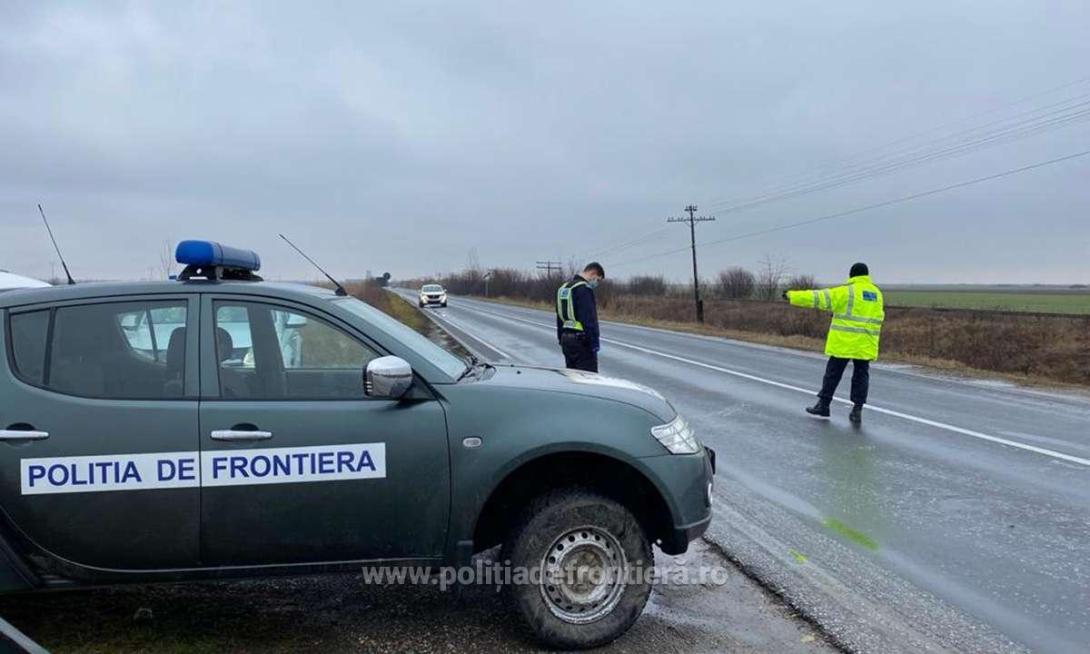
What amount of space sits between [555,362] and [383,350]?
12.1 m

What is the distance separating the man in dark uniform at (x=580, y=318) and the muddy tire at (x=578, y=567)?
5.37 meters

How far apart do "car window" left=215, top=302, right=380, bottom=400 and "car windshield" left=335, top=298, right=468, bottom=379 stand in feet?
0.59

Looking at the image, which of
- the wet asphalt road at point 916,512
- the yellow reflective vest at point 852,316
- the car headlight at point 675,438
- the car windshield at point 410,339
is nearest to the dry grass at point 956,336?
the wet asphalt road at point 916,512

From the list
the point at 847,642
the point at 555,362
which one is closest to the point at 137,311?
the point at 847,642

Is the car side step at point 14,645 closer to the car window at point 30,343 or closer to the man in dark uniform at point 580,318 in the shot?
the car window at point 30,343

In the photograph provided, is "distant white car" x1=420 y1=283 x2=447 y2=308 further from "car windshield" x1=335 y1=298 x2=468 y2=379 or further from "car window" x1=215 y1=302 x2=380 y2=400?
"car window" x1=215 y1=302 x2=380 y2=400

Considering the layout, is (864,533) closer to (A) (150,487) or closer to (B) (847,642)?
(B) (847,642)

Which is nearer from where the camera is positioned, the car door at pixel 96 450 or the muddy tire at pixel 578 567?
the car door at pixel 96 450

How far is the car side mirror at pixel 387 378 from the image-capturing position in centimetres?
313

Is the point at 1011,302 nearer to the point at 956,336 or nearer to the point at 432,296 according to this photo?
the point at 956,336

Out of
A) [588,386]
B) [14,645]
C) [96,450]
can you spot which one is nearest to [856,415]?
[588,386]

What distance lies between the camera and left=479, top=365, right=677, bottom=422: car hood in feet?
11.3

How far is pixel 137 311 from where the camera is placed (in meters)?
3.34

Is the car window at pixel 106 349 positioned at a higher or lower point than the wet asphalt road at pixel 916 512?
higher
